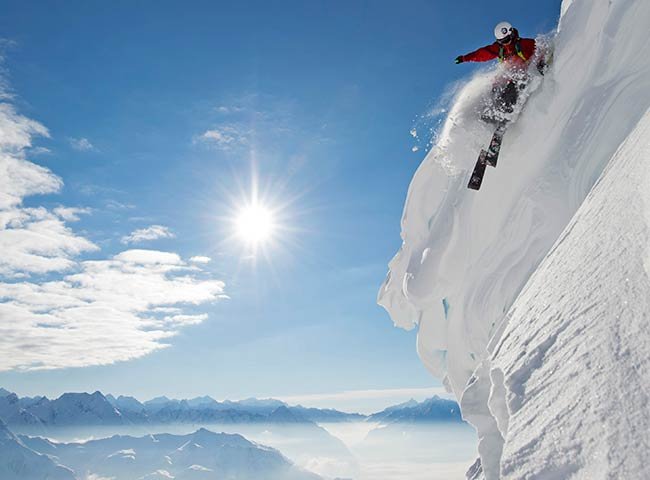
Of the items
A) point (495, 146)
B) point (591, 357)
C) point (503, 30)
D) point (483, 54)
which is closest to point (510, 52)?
point (503, 30)

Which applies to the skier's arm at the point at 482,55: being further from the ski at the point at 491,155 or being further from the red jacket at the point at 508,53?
the ski at the point at 491,155

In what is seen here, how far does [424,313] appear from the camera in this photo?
13039 millimetres

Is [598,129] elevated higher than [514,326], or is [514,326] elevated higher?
[598,129]

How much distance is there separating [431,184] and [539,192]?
3.81 metres

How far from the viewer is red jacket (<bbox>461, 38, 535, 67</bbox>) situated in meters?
9.73

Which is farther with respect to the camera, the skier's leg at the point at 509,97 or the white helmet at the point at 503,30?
the white helmet at the point at 503,30

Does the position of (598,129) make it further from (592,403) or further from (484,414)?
(592,403)

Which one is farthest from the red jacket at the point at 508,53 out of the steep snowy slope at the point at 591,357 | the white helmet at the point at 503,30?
the steep snowy slope at the point at 591,357

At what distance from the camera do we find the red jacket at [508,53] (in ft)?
31.9

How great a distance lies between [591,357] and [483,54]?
32.0ft

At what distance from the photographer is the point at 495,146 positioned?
32.1ft

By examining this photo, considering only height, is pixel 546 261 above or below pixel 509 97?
below

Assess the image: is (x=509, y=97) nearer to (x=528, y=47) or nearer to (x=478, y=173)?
(x=528, y=47)

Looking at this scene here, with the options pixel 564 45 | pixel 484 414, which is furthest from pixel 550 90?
pixel 484 414
